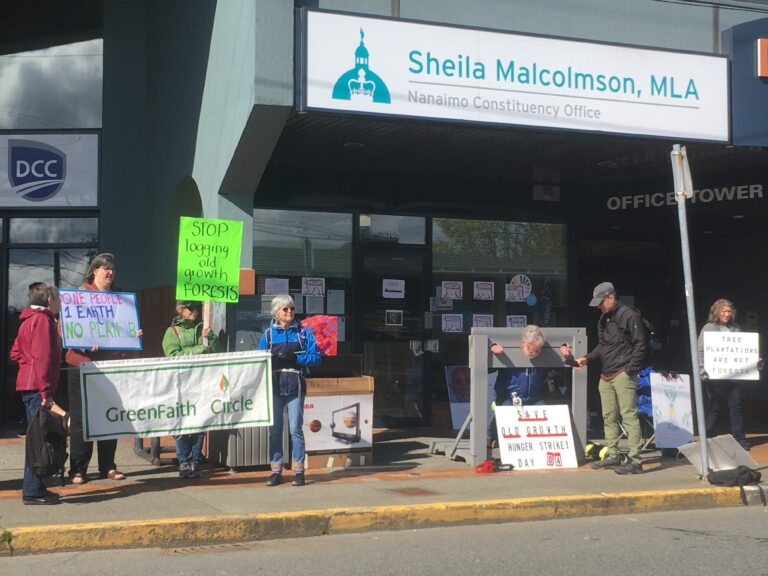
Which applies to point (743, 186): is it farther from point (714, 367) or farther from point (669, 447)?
point (669, 447)

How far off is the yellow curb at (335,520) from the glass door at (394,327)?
16.0 ft

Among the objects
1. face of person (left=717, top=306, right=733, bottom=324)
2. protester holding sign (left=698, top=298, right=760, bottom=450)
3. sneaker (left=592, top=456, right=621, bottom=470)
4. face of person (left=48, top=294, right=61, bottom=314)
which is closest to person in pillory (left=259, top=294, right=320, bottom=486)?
face of person (left=48, top=294, right=61, bottom=314)

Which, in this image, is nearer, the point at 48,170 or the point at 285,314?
the point at 285,314

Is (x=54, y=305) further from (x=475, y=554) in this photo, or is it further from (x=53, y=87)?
(x=53, y=87)

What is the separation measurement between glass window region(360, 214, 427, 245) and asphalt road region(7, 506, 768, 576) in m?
5.92

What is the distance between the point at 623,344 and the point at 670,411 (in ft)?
5.10

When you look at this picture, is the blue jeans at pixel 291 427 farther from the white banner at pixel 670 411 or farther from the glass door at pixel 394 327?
the white banner at pixel 670 411

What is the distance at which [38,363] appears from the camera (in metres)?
7.59

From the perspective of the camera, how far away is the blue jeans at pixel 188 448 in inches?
356

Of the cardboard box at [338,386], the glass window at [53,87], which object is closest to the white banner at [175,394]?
the cardboard box at [338,386]

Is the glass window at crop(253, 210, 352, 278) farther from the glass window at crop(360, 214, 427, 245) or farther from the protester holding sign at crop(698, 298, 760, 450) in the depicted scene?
the protester holding sign at crop(698, 298, 760, 450)

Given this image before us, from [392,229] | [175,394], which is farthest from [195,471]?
[392,229]

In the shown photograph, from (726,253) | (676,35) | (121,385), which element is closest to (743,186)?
(676,35)

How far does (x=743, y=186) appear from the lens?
12500 millimetres
